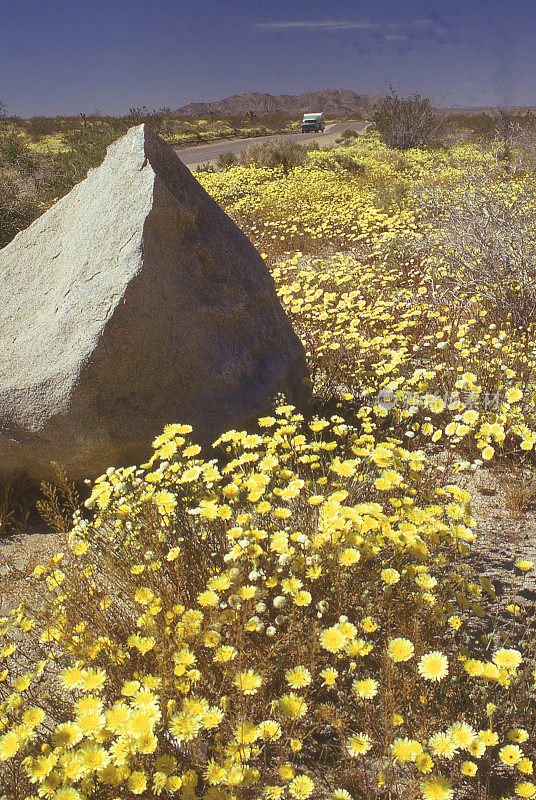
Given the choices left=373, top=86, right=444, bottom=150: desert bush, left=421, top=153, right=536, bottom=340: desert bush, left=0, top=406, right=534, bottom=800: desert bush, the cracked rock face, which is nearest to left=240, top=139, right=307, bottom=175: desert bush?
left=373, top=86, right=444, bottom=150: desert bush

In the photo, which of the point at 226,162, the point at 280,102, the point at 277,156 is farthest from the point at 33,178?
the point at 280,102

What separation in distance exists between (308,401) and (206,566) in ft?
6.94

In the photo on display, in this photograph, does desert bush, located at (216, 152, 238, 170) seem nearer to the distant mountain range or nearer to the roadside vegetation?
the roadside vegetation

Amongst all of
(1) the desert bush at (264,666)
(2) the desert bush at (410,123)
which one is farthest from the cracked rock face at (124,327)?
(2) the desert bush at (410,123)

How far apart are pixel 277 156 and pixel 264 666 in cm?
1878

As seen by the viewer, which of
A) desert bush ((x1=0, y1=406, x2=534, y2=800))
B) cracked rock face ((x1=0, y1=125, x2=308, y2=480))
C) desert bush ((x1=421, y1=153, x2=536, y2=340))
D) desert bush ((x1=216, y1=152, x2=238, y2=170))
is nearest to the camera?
desert bush ((x1=0, y1=406, x2=534, y2=800))

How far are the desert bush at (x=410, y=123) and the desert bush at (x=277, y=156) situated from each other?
4516 mm

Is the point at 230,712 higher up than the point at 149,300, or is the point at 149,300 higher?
the point at 149,300

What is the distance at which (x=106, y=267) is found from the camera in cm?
312

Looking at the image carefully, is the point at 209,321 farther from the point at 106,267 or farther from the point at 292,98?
the point at 292,98

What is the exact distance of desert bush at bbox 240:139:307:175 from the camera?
17.8 metres

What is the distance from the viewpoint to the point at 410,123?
2158 centimetres

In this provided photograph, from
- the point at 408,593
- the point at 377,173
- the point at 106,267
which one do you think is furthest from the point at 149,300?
the point at 377,173

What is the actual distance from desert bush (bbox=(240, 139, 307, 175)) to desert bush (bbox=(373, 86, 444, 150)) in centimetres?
452
